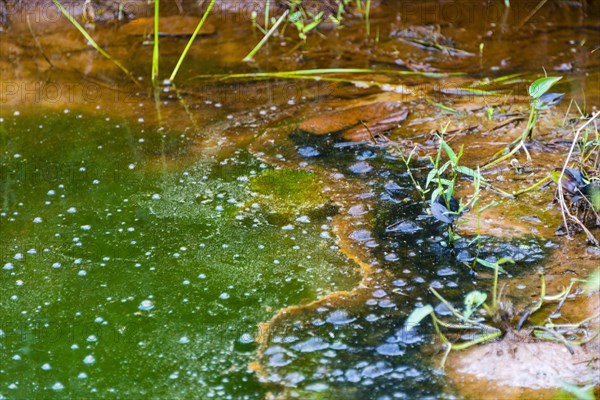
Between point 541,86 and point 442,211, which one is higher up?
point 541,86

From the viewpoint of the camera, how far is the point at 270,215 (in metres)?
2.47

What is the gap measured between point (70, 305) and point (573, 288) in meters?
1.45

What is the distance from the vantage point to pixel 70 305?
2.10 m

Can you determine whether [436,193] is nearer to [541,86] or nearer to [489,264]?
[489,264]

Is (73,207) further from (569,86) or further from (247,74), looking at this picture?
(569,86)

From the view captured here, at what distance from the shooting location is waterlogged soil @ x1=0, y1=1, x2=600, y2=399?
1.83 meters

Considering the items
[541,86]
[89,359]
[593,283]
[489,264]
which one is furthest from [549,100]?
[89,359]

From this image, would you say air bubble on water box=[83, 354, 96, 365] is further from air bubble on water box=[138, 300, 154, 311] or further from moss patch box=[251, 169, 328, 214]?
moss patch box=[251, 169, 328, 214]

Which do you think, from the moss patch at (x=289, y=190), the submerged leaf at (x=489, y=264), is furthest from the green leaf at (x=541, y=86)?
the moss patch at (x=289, y=190)

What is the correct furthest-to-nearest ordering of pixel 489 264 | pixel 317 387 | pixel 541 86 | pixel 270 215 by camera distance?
pixel 270 215
pixel 541 86
pixel 489 264
pixel 317 387

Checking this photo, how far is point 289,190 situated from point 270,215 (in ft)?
0.58

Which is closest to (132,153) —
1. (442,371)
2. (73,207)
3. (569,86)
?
(73,207)

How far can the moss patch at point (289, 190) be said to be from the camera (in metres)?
2.51

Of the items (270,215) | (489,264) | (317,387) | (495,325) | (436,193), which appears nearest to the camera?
(317,387)
